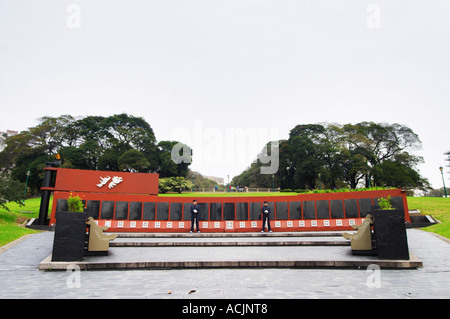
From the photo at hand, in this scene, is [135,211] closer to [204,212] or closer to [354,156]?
[204,212]

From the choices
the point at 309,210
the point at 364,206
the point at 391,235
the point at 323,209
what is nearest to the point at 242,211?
the point at 309,210

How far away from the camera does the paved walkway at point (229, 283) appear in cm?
452

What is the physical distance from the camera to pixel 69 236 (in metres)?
6.95

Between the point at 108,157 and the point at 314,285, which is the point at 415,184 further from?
the point at 108,157

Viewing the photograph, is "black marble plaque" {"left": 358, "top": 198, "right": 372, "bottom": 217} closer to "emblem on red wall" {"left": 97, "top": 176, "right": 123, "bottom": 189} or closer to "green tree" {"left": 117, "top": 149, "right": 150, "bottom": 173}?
"emblem on red wall" {"left": 97, "top": 176, "right": 123, "bottom": 189}

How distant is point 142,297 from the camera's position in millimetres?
4348

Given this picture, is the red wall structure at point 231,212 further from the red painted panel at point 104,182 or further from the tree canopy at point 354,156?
the tree canopy at point 354,156

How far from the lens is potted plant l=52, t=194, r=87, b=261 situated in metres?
6.87

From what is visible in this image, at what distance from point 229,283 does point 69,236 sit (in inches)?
176

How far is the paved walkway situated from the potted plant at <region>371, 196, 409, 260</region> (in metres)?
0.49

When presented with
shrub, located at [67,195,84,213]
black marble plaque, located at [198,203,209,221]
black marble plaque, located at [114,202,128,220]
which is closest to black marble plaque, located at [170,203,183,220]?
black marble plaque, located at [198,203,209,221]

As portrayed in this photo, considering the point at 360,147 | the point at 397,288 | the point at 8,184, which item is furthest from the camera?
the point at 360,147

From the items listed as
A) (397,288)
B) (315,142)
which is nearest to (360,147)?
(315,142)
